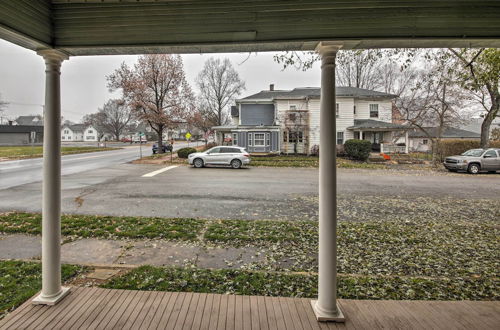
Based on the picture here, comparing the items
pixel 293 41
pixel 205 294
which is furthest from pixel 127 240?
pixel 293 41

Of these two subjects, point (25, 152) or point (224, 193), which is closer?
point (224, 193)

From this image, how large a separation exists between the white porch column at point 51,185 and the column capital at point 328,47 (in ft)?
8.17

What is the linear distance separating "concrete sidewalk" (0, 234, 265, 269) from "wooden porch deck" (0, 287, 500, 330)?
916 mm

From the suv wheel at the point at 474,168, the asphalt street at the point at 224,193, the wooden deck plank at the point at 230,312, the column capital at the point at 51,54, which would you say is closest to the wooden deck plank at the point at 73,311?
the wooden deck plank at the point at 230,312

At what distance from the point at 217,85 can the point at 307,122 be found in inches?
952

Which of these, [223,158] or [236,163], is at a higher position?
[223,158]

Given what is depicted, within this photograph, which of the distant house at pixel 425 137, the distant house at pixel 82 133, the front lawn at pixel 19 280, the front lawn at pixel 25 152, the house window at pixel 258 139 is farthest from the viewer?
the distant house at pixel 82 133

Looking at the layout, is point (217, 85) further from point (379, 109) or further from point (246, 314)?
point (246, 314)

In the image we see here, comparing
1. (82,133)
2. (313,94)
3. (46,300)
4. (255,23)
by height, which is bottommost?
(46,300)

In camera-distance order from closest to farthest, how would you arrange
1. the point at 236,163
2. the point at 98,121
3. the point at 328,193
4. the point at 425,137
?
the point at 328,193
the point at 236,163
the point at 425,137
the point at 98,121

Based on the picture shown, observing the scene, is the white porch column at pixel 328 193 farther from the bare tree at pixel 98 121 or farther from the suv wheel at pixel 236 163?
the bare tree at pixel 98 121

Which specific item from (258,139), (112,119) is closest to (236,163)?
(258,139)

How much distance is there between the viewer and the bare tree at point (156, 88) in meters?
21.1

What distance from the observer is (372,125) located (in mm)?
20906
